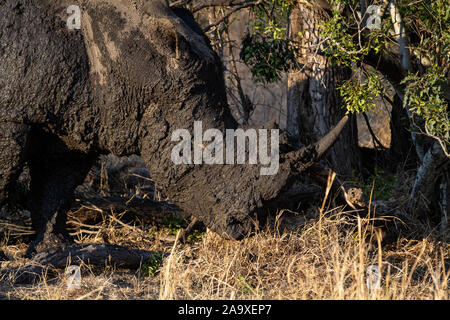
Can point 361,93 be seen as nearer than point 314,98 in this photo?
Yes

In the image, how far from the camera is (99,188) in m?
Result: 8.29

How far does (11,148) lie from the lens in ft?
18.6

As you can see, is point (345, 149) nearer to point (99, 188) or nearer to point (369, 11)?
point (369, 11)

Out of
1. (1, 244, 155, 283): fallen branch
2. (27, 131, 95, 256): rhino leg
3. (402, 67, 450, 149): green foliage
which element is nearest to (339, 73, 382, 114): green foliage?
(402, 67, 450, 149): green foliage

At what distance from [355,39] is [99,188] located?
370 cm

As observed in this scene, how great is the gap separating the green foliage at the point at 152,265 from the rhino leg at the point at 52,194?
1.00 m

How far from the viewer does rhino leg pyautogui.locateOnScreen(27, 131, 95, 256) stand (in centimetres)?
640

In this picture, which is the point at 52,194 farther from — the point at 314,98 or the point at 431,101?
the point at 431,101

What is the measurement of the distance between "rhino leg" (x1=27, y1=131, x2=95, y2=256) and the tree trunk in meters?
2.75

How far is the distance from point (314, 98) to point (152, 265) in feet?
10.6

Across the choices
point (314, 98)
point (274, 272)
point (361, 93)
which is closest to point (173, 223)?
point (274, 272)

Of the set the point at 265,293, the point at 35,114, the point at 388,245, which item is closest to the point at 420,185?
the point at 388,245

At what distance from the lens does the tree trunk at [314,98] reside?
7895 mm

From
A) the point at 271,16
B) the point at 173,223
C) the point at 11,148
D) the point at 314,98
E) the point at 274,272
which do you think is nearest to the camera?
the point at 274,272
